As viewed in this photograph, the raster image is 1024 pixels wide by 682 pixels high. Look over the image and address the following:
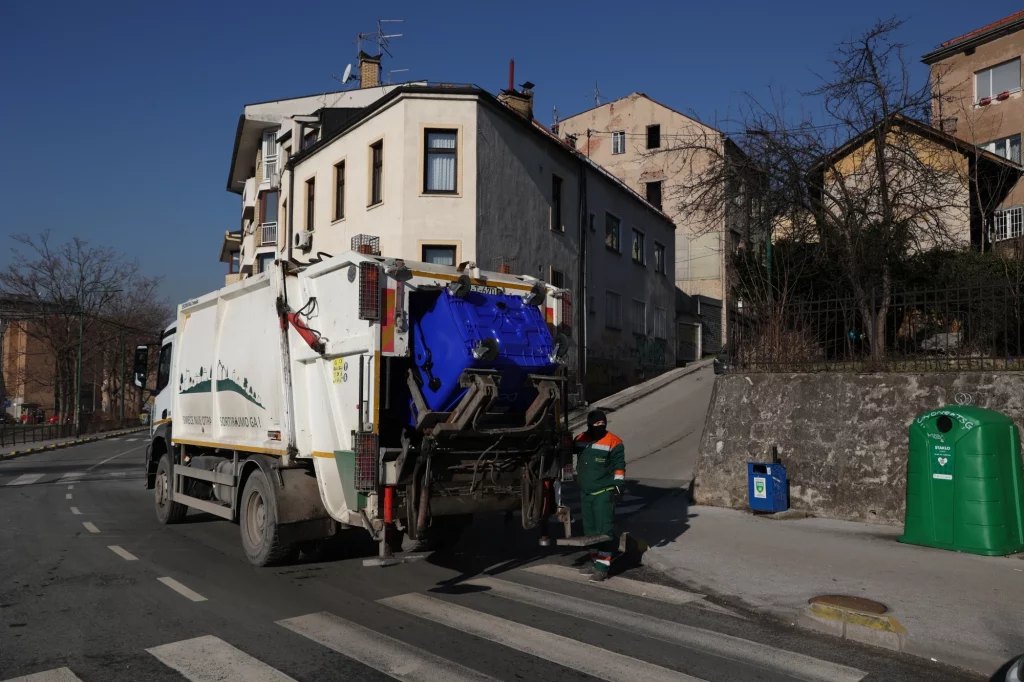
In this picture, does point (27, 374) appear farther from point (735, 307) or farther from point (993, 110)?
point (993, 110)

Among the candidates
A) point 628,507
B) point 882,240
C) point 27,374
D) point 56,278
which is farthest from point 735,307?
point 27,374

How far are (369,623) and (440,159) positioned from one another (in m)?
16.8

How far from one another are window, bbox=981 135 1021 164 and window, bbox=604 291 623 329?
15.2m

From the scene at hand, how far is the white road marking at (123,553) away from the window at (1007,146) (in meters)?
31.8

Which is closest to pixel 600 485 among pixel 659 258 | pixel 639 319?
pixel 639 319

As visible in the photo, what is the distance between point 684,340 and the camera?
36438mm

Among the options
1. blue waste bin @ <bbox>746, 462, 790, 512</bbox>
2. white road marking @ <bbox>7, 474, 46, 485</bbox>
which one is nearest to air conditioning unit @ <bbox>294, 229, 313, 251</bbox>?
blue waste bin @ <bbox>746, 462, 790, 512</bbox>

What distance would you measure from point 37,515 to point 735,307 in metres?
12.0

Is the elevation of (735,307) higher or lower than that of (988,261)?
lower

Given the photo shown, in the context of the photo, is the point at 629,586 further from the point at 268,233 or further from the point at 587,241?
the point at 268,233

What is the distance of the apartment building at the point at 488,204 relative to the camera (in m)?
20.9

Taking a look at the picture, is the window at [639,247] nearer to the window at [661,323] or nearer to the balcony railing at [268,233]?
the window at [661,323]

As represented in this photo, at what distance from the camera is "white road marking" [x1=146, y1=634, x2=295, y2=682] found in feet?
15.6

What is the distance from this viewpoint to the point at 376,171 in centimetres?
2219
